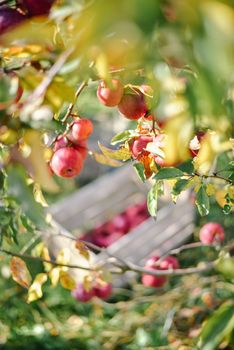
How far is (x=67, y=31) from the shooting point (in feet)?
1.92

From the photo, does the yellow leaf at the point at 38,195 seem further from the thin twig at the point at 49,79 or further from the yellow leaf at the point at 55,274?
the thin twig at the point at 49,79

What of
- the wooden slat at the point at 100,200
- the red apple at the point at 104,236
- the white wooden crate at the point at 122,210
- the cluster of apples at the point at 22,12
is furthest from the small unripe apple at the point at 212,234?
the cluster of apples at the point at 22,12

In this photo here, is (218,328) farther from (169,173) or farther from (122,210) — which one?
(122,210)

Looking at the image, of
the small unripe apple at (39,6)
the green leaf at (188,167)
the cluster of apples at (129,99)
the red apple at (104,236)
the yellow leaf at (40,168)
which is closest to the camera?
the yellow leaf at (40,168)

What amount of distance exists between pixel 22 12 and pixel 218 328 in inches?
14.5

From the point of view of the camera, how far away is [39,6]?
567 mm

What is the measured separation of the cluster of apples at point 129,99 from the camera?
775mm

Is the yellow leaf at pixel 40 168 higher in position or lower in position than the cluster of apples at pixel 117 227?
higher

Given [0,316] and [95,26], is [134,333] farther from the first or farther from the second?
[95,26]

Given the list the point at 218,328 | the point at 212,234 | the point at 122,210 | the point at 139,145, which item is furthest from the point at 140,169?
the point at 122,210

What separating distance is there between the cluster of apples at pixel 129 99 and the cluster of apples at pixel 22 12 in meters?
0.19

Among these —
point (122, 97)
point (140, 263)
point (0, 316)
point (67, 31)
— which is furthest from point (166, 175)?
point (140, 263)

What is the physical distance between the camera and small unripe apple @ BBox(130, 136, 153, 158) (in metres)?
0.89

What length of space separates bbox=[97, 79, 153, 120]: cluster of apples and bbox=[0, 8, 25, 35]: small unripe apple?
0.20 m
